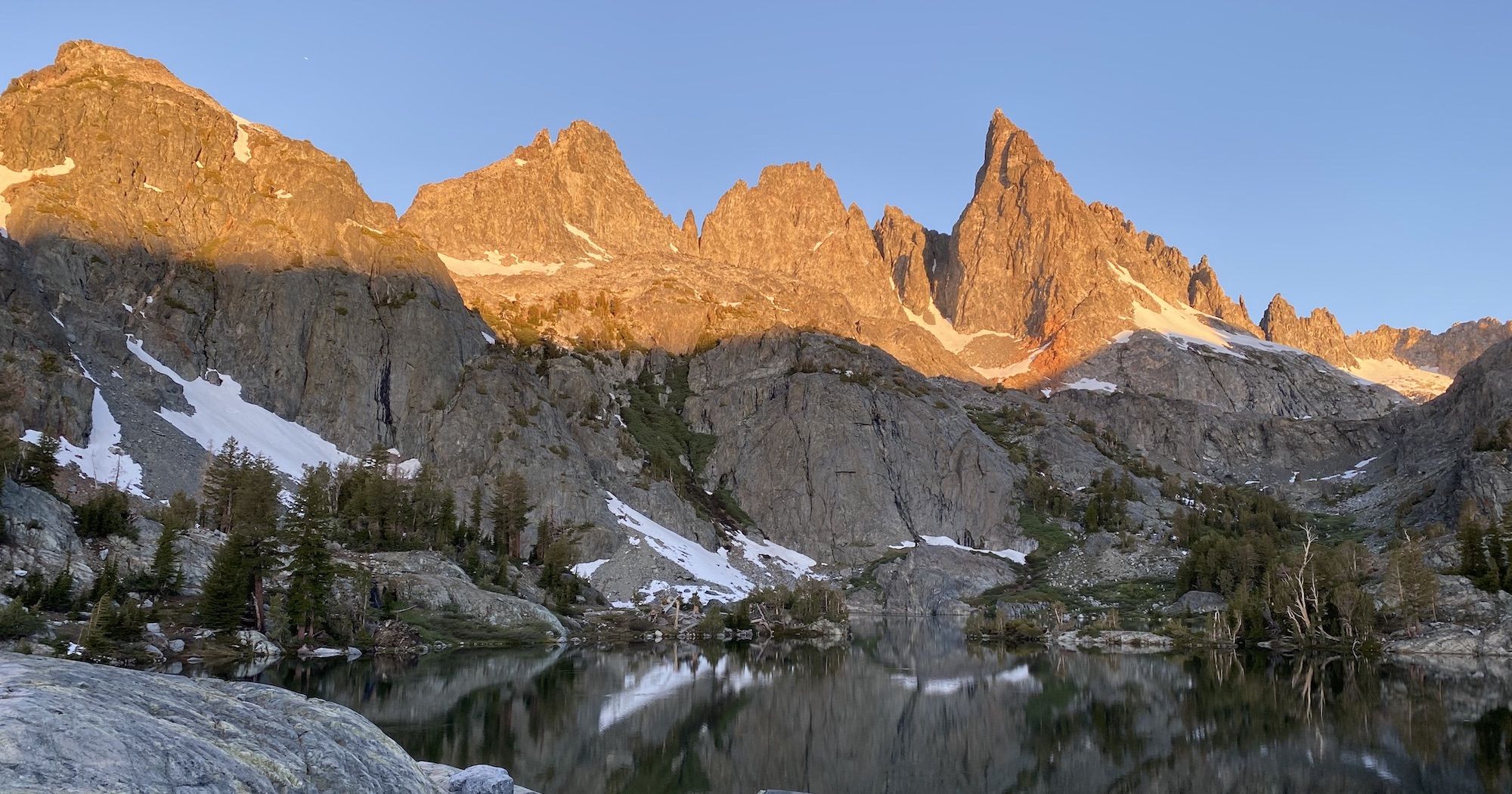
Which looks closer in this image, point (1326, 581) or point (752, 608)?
point (1326, 581)

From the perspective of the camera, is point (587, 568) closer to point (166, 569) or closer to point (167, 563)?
point (167, 563)

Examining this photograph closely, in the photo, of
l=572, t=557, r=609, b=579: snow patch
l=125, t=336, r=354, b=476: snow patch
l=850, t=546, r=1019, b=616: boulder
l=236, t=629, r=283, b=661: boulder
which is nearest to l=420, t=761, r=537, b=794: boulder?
l=236, t=629, r=283, b=661: boulder

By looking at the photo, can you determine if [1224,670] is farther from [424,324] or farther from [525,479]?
[424,324]

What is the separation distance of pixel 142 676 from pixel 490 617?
84.9 meters

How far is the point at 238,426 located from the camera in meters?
146

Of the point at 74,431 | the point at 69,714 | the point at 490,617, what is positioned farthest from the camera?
the point at 74,431

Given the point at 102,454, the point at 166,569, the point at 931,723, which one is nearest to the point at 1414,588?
the point at 931,723

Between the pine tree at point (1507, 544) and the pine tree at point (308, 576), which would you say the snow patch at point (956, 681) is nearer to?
the pine tree at point (308, 576)

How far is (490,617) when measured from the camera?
→ 95.9 metres

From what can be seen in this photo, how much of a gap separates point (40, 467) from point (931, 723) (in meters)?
82.6

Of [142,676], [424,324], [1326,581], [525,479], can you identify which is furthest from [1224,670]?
A: [424,324]

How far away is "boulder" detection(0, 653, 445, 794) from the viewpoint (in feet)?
36.2

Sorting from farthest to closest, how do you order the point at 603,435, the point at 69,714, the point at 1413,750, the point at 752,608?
the point at 603,435 < the point at 752,608 < the point at 1413,750 < the point at 69,714

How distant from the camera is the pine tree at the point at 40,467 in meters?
82.4
